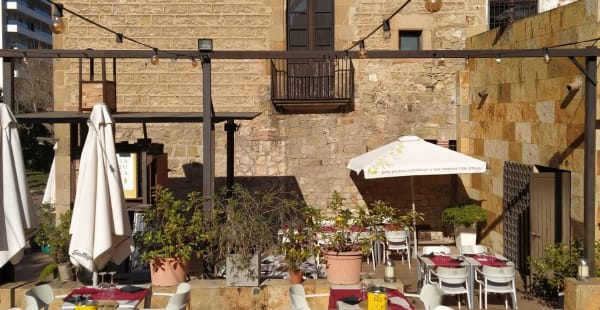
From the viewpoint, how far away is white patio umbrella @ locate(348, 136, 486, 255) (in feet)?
35.5

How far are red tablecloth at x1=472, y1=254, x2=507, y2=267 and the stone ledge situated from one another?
6.32 ft

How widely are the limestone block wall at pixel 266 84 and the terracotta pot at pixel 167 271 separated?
6.24 metres

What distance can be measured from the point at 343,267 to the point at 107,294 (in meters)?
2.65

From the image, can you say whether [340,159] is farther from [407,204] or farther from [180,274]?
[180,274]

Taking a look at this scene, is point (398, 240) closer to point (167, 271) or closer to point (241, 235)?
point (241, 235)

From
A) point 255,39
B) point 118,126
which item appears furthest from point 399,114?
point 118,126

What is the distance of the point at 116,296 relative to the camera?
21.9 feet

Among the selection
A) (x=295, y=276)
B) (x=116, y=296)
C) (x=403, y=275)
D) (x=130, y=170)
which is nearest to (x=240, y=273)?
(x=295, y=276)

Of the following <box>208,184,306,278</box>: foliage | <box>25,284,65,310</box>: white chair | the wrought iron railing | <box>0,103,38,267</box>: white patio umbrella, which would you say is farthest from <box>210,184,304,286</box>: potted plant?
the wrought iron railing

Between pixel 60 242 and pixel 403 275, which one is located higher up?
pixel 60 242

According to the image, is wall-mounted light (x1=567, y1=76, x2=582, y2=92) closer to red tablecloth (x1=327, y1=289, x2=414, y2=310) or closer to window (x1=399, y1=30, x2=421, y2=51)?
red tablecloth (x1=327, y1=289, x2=414, y2=310)

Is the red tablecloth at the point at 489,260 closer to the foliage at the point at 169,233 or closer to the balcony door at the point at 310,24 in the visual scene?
the foliage at the point at 169,233

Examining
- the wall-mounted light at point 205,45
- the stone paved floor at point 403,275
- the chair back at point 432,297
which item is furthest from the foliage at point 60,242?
the chair back at point 432,297

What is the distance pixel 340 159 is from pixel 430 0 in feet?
23.8
